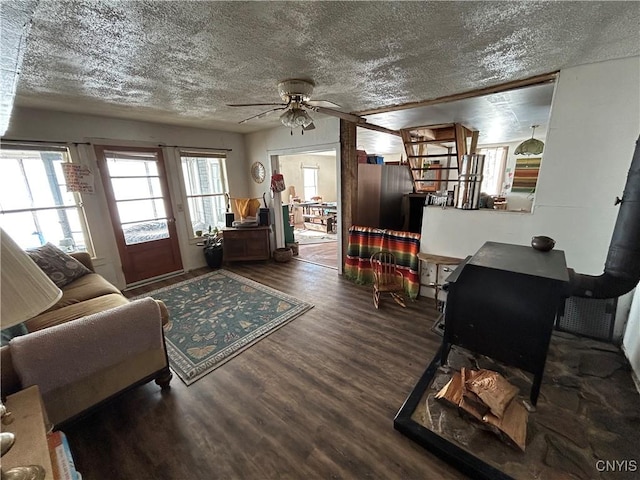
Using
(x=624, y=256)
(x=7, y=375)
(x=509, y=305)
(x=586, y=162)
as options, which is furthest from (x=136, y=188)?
(x=624, y=256)

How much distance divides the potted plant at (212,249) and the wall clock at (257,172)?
4.41ft

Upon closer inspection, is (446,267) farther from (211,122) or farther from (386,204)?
(211,122)

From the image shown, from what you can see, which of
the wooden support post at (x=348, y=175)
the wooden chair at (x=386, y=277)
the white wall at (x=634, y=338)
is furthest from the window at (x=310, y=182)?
the white wall at (x=634, y=338)

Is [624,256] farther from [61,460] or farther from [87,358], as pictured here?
[87,358]

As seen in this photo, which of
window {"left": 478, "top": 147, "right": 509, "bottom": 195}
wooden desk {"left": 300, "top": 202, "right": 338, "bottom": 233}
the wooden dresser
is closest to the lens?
the wooden dresser

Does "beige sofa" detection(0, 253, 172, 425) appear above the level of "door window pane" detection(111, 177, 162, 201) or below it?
below

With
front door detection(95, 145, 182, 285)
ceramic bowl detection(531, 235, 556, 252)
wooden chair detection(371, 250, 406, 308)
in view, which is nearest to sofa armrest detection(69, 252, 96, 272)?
front door detection(95, 145, 182, 285)

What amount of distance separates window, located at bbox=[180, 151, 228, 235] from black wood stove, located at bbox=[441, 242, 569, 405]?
4.27m

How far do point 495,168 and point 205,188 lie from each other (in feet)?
23.6

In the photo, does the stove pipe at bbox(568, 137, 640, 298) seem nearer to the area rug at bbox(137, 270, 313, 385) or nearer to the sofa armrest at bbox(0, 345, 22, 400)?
the area rug at bbox(137, 270, 313, 385)

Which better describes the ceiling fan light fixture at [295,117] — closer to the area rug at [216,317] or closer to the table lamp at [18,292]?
the table lamp at [18,292]

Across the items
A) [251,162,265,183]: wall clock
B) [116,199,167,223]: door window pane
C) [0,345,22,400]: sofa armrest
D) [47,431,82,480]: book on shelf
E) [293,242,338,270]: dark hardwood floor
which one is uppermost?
[251,162,265,183]: wall clock

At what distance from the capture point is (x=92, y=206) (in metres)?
3.39

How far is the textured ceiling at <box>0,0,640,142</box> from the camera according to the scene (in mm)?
1248
